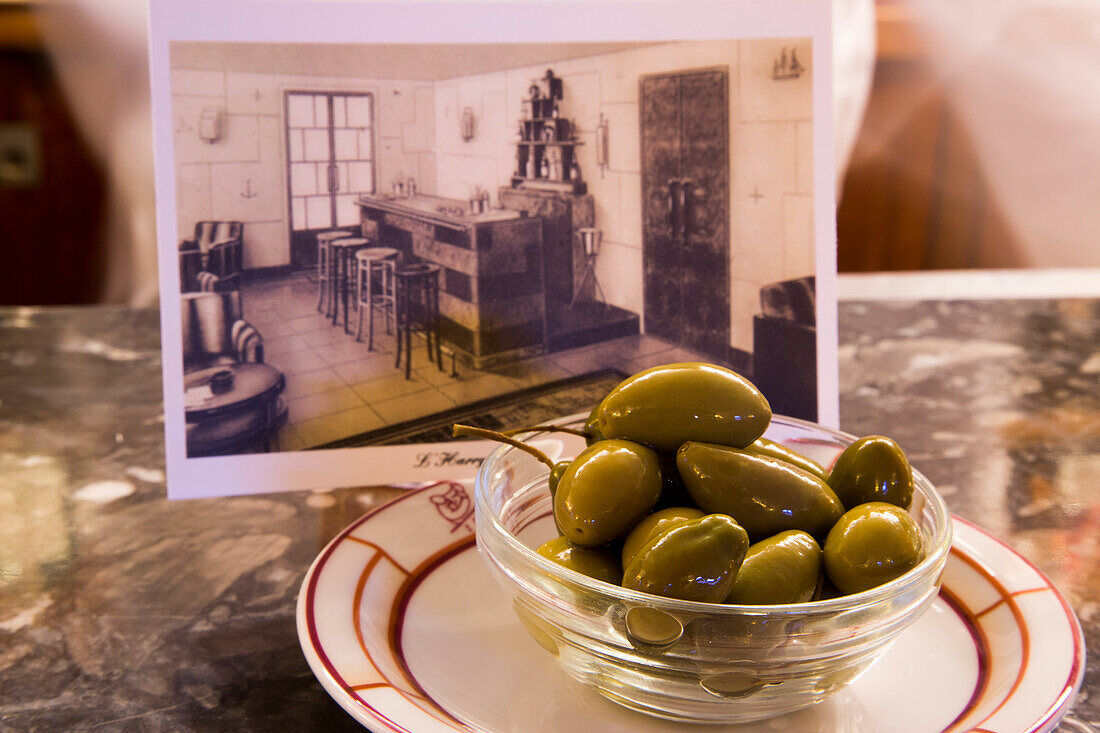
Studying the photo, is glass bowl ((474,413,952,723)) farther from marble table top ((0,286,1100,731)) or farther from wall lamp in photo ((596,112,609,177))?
wall lamp in photo ((596,112,609,177))

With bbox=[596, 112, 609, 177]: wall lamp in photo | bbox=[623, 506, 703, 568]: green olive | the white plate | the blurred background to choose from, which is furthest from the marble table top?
the blurred background

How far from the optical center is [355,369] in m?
0.58

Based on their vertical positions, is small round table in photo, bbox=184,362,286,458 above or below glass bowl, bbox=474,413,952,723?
above

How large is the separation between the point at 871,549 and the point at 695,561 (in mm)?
73

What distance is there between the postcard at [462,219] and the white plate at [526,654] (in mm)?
125

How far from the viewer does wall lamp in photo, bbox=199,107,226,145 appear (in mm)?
553

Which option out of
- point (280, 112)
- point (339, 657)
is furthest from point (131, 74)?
point (339, 657)

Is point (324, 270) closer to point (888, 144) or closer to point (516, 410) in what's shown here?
point (516, 410)

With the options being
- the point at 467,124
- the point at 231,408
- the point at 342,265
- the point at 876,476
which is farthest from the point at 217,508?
the point at 876,476

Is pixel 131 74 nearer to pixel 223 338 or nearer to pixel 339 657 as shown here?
pixel 223 338

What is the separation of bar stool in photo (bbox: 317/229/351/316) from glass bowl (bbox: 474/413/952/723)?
0.75 feet

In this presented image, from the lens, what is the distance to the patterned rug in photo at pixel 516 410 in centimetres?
Result: 59

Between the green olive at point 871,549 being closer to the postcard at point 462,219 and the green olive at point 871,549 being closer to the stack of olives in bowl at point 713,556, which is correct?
the stack of olives in bowl at point 713,556

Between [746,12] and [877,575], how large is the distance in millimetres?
381
